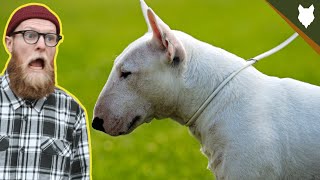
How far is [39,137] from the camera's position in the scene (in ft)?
15.1

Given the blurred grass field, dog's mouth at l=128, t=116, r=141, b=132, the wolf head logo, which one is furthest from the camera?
the blurred grass field

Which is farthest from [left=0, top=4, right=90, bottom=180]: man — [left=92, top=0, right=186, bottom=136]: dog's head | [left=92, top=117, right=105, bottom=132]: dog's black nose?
[left=92, top=0, right=186, bottom=136]: dog's head

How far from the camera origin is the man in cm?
450

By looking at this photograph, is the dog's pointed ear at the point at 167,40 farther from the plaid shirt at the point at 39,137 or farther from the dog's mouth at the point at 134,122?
the plaid shirt at the point at 39,137

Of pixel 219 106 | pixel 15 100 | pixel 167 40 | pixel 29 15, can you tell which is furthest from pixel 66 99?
pixel 219 106

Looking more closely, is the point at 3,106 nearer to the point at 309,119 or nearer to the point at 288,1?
the point at 309,119

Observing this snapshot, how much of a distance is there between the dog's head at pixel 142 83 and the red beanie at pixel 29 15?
527 mm

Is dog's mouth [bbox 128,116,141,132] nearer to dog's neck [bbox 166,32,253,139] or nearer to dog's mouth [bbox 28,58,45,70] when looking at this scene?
dog's neck [bbox 166,32,253,139]

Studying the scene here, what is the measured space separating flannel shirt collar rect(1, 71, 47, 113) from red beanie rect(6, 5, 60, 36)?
0.29 metres

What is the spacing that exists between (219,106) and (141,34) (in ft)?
24.2

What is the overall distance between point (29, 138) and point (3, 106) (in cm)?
24

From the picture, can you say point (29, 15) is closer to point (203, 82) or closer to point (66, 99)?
point (66, 99)

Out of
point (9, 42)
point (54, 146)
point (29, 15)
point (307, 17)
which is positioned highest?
point (307, 17)

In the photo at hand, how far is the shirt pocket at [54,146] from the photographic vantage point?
4.58m
